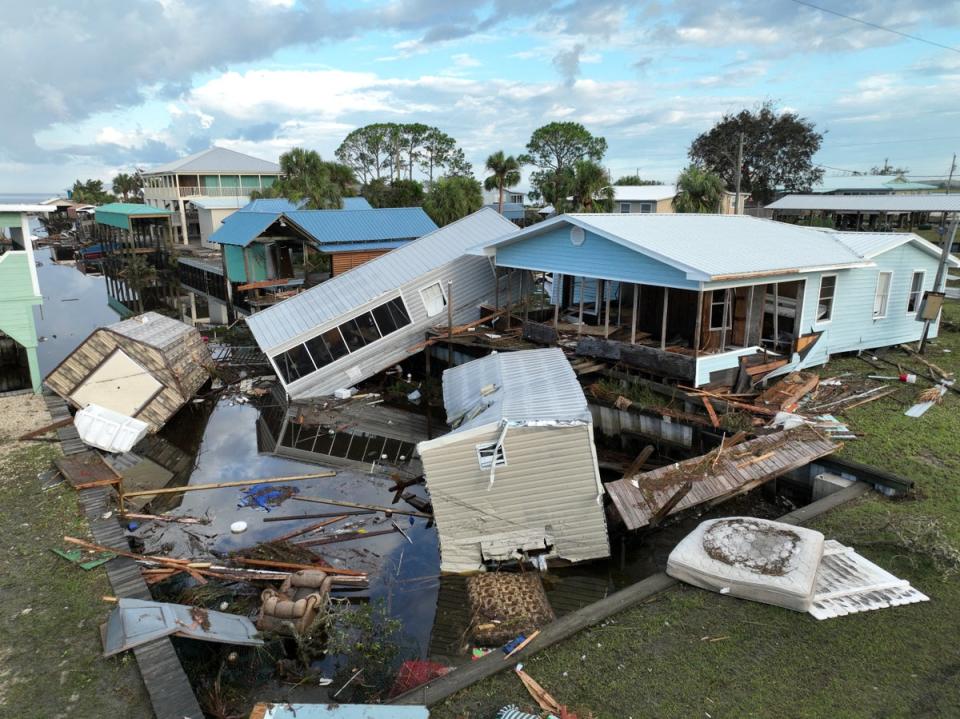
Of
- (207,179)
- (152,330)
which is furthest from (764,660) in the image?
(207,179)

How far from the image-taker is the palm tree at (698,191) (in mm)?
33812

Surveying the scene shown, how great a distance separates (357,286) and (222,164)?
169ft

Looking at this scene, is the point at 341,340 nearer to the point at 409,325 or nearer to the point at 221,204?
the point at 409,325

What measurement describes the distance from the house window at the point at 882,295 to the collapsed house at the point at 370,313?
12412 millimetres

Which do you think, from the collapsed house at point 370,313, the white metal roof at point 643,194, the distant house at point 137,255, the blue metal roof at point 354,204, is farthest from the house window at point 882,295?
the white metal roof at point 643,194

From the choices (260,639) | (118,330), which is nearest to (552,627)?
(260,639)

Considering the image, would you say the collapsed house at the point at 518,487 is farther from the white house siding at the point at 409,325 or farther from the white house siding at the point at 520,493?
the white house siding at the point at 409,325

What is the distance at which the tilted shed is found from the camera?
17531 mm

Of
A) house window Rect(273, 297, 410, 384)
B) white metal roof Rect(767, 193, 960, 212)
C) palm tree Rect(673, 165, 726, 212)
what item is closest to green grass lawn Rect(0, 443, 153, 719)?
house window Rect(273, 297, 410, 384)

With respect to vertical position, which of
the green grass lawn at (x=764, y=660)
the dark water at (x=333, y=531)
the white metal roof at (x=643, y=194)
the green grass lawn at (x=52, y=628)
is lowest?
the dark water at (x=333, y=531)

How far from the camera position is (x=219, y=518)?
13.6 meters

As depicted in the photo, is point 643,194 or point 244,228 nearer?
point 244,228

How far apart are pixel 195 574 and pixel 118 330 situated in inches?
454

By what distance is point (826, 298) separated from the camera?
1867cm
